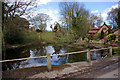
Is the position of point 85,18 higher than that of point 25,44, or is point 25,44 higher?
point 85,18

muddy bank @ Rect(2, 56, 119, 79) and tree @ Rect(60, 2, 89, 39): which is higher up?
tree @ Rect(60, 2, 89, 39)

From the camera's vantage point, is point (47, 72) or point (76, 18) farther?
point (76, 18)

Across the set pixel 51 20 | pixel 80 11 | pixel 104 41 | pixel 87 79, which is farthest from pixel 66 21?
pixel 87 79

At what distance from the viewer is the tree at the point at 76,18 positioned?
48.1ft

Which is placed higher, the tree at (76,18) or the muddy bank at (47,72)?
the tree at (76,18)

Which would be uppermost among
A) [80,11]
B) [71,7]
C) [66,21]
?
[71,7]

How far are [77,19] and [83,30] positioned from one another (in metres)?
2.48

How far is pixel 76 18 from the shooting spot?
15383 mm

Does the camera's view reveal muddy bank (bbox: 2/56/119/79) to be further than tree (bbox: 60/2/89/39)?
No

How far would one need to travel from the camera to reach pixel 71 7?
1661 centimetres

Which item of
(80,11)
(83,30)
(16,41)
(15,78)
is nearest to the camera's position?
(15,78)

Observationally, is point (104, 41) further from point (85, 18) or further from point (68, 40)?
point (68, 40)

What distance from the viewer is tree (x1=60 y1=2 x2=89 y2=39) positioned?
14.7 meters

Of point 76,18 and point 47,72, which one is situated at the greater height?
point 76,18
